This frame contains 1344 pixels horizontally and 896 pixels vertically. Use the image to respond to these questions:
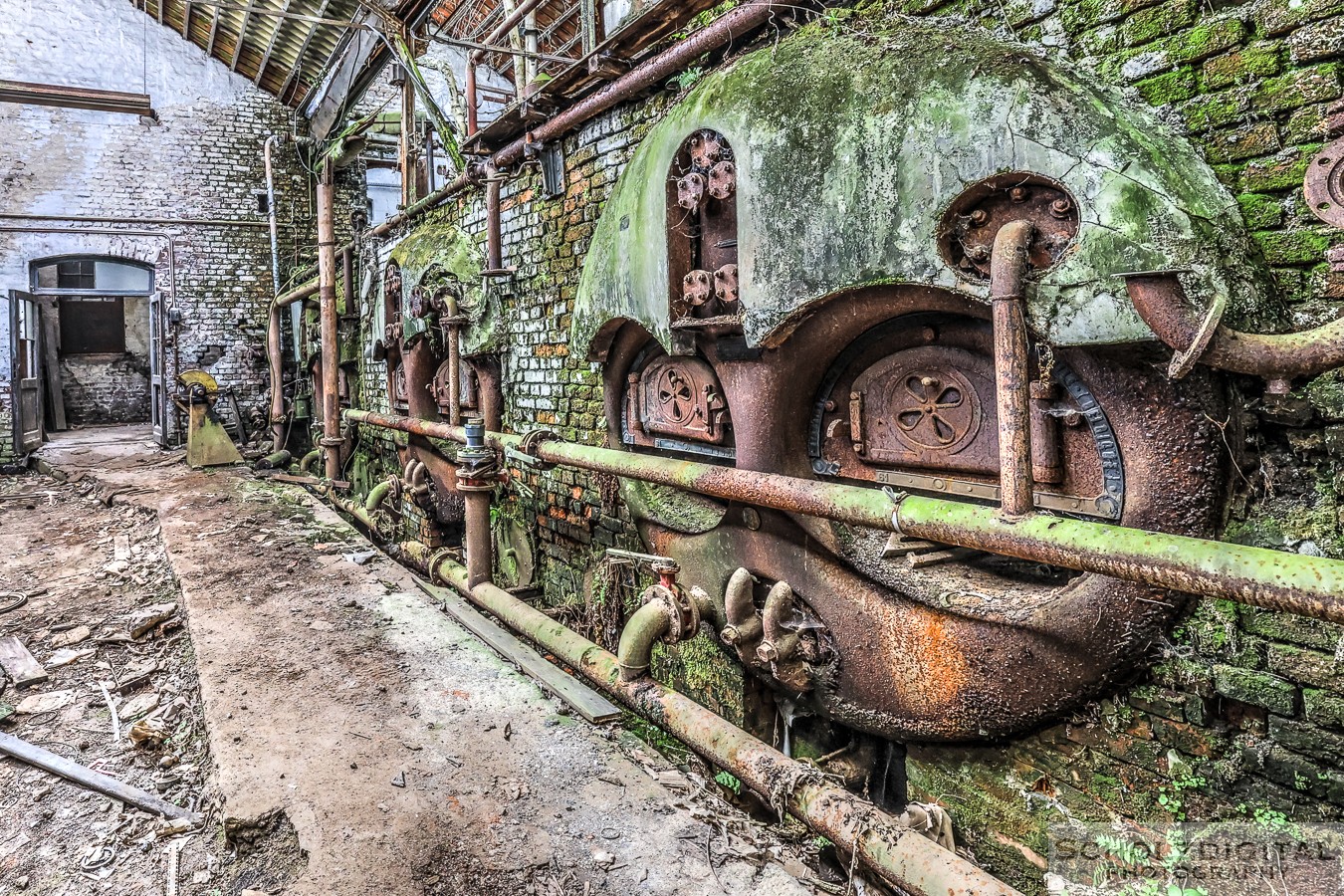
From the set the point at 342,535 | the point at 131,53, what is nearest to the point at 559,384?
the point at 342,535

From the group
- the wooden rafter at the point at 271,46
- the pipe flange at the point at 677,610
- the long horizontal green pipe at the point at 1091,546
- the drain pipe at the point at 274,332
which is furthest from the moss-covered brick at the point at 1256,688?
the drain pipe at the point at 274,332

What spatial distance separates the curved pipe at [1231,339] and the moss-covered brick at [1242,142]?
0.44 meters

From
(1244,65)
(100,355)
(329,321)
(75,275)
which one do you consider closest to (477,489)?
(1244,65)

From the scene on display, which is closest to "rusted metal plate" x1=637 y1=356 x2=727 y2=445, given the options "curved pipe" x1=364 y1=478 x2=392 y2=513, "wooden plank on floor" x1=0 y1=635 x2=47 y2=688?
"wooden plank on floor" x1=0 y1=635 x2=47 y2=688

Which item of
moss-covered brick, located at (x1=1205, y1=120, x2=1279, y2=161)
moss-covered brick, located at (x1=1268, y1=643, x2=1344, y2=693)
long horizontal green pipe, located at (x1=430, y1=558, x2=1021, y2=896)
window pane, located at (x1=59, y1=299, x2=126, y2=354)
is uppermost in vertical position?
window pane, located at (x1=59, y1=299, x2=126, y2=354)

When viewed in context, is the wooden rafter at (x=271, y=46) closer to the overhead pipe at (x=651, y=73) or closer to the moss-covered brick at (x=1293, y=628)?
the overhead pipe at (x=651, y=73)

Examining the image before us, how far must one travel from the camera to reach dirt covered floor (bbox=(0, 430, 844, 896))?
2.00 m

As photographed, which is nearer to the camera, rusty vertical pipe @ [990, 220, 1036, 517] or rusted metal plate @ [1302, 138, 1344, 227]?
rusted metal plate @ [1302, 138, 1344, 227]

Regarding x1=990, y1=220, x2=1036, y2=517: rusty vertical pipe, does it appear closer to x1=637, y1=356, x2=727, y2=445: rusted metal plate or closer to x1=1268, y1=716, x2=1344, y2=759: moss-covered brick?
x1=1268, y1=716, x2=1344, y2=759: moss-covered brick

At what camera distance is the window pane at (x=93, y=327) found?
49.9 feet

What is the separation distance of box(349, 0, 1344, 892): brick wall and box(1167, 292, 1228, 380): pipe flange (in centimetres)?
35

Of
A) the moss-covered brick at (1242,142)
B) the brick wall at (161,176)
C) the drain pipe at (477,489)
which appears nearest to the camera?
the moss-covered brick at (1242,142)

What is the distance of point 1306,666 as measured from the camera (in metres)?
1.78

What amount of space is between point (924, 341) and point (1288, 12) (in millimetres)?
1152
